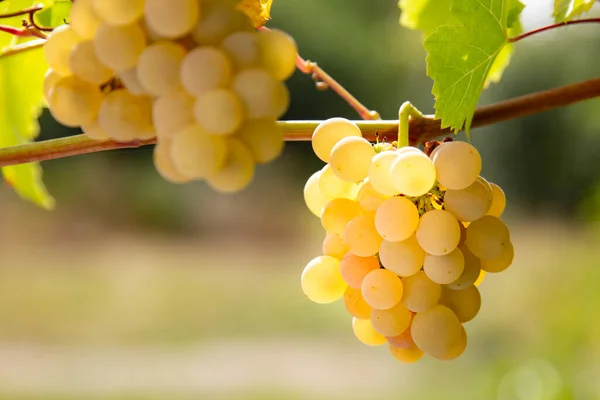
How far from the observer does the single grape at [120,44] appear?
0.13 m

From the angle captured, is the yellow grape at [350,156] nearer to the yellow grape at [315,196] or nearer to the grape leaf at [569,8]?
the yellow grape at [315,196]

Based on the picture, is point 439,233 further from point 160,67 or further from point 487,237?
point 160,67

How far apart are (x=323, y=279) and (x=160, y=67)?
0.50 feet

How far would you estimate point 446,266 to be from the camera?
226mm

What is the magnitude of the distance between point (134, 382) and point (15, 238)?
4.06ft

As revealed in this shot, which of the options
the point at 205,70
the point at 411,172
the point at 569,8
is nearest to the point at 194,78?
the point at 205,70

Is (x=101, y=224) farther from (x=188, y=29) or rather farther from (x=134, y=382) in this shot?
(x=188, y=29)

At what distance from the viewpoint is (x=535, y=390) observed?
1.84 m

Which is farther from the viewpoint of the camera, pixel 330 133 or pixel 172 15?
pixel 330 133

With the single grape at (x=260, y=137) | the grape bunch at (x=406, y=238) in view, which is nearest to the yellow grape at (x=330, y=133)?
the grape bunch at (x=406, y=238)

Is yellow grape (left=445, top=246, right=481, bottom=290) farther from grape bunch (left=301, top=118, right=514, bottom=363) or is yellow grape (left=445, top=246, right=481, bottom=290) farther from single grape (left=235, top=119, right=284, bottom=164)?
single grape (left=235, top=119, right=284, bottom=164)

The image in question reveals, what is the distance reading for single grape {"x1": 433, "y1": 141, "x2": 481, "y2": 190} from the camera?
214mm

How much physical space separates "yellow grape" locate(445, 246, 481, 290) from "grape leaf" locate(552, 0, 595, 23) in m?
0.14

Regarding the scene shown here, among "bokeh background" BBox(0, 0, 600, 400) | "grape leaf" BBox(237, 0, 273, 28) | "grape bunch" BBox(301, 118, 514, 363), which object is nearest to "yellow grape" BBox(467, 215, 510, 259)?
"grape bunch" BBox(301, 118, 514, 363)
